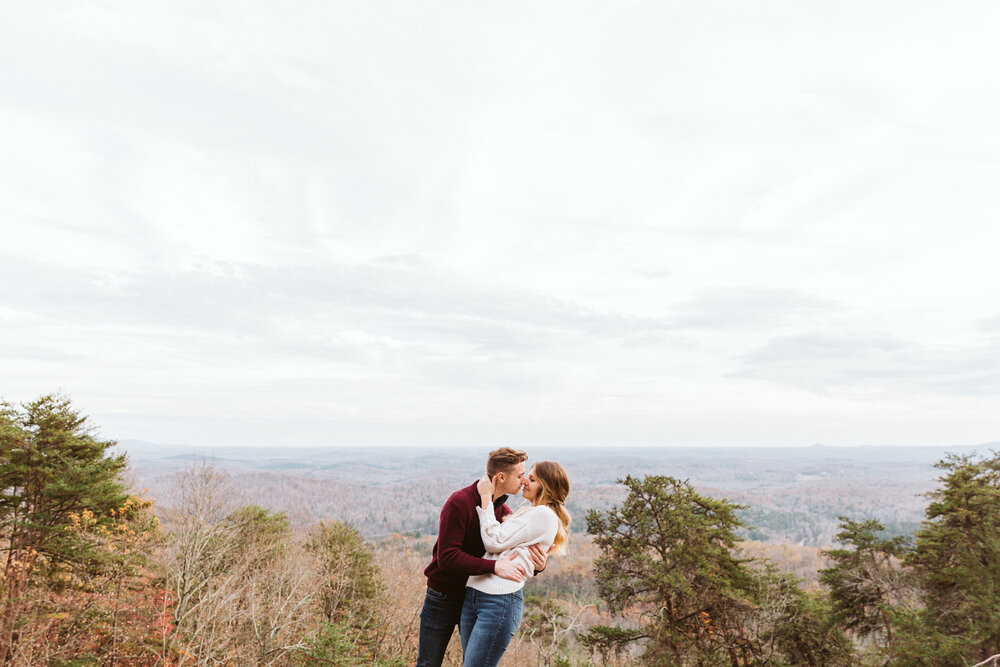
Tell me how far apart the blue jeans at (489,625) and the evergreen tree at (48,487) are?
1662cm

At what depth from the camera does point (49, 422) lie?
603 inches

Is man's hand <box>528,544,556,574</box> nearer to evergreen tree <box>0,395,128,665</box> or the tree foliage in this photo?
the tree foliage

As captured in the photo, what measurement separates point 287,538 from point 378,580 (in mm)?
6575

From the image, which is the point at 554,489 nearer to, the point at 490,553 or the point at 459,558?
the point at 490,553

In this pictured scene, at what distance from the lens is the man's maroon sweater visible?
9.34ft

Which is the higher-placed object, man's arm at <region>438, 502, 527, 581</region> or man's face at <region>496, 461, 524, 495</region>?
man's face at <region>496, 461, 524, 495</region>

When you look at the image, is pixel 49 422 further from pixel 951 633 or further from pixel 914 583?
pixel 914 583

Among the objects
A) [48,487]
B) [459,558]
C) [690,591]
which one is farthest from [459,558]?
[48,487]

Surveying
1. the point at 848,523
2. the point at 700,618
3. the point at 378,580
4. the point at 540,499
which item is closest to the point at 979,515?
the point at 848,523

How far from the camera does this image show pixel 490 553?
9.90ft

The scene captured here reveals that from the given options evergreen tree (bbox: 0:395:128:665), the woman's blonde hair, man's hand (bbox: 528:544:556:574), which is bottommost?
evergreen tree (bbox: 0:395:128:665)

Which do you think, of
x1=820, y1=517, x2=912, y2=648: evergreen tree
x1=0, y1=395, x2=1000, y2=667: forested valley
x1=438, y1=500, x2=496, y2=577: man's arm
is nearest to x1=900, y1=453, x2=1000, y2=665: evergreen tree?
x1=0, y1=395, x2=1000, y2=667: forested valley

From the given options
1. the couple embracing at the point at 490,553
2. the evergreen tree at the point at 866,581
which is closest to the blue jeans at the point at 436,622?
the couple embracing at the point at 490,553

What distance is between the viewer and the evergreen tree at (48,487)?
46.7 feet
